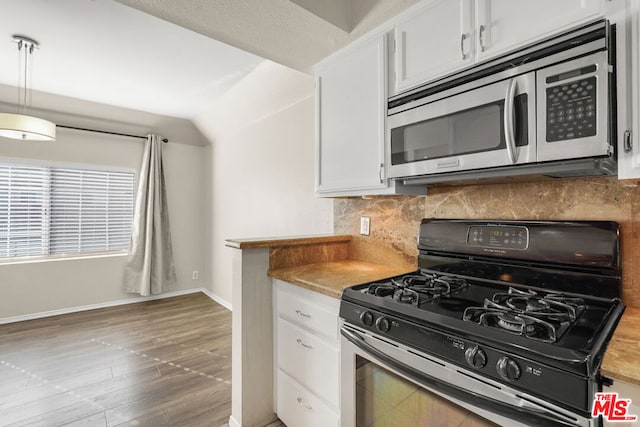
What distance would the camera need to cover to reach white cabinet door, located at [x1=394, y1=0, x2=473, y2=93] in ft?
4.15

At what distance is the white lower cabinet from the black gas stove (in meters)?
0.20

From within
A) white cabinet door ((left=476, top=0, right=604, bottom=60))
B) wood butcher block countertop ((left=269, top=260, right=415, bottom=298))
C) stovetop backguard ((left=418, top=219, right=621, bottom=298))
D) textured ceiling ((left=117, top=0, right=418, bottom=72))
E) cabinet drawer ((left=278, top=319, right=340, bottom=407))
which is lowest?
cabinet drawer ((left=278, top=319, right=340, bottom=407))

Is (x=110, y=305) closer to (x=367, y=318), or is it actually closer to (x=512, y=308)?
(x=367, y=318)

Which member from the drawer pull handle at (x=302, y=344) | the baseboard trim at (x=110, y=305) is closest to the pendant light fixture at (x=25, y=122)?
the baseboard trim at (x=110, y=305)

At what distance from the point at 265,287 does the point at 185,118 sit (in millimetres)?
3599

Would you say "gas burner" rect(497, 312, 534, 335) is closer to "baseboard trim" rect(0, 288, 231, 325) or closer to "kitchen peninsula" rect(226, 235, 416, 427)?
"kitchen peninsula" rect(226, 235, 416, 427)

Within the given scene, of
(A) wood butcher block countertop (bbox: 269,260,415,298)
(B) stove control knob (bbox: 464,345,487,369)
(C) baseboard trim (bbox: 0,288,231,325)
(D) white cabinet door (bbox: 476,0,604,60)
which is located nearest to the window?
(C) baseboard trim (bbox: 0,288,231,325)

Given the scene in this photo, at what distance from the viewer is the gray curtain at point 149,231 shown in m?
4.31

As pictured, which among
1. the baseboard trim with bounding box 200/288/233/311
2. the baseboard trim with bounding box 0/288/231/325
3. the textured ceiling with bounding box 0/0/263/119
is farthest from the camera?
the baseboard trim with bounding box 200/288/233/311

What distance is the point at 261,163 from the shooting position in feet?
11.2

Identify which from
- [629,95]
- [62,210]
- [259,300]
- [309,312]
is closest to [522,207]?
[629,95]

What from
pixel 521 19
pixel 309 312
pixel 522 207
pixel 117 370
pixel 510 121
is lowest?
pixel 117 370

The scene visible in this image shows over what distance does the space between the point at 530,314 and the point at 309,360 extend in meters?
1.03

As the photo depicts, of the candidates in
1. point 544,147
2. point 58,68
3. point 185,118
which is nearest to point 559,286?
point 544,147
